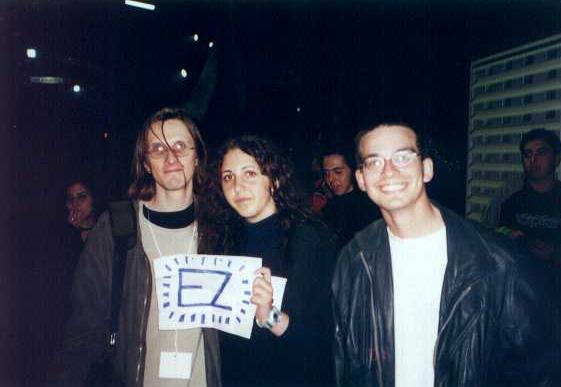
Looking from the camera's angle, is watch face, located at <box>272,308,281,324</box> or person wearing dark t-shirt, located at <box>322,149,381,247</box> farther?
person wearing dark t-shirt, located at <box>322,149,381,247</box>

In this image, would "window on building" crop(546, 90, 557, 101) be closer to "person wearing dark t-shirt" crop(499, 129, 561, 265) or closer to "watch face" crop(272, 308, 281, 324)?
"person wearing dark t-shirt" crop(499, 129, 561, 265)

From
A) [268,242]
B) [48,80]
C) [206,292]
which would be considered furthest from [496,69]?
[48,80]

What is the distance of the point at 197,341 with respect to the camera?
2455 millimetres

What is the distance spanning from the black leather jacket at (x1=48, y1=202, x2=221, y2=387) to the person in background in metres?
2.19

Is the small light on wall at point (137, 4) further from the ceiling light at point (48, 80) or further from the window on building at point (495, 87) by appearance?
the window on building at point (495, 87)

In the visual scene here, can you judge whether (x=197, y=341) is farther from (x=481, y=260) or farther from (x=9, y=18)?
(x=9, y=18)

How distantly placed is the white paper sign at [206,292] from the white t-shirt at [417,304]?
2.15 ft

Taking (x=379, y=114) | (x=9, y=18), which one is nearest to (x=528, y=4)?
(x=379, y=114)

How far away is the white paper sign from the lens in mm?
2379

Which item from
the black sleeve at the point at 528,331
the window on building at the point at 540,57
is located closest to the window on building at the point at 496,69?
the window on building at the point at 540,57

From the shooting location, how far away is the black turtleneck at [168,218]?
8.50 ft

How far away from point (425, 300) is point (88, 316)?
1.83m

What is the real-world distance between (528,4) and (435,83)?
59.0 inches

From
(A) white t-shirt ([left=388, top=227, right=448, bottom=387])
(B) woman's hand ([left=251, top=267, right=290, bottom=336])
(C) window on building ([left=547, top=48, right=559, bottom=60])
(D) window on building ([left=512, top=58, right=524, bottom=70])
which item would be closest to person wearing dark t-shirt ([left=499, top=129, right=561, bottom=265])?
(C) window on building ([left=547, top=48, right=559, bottom=60])
